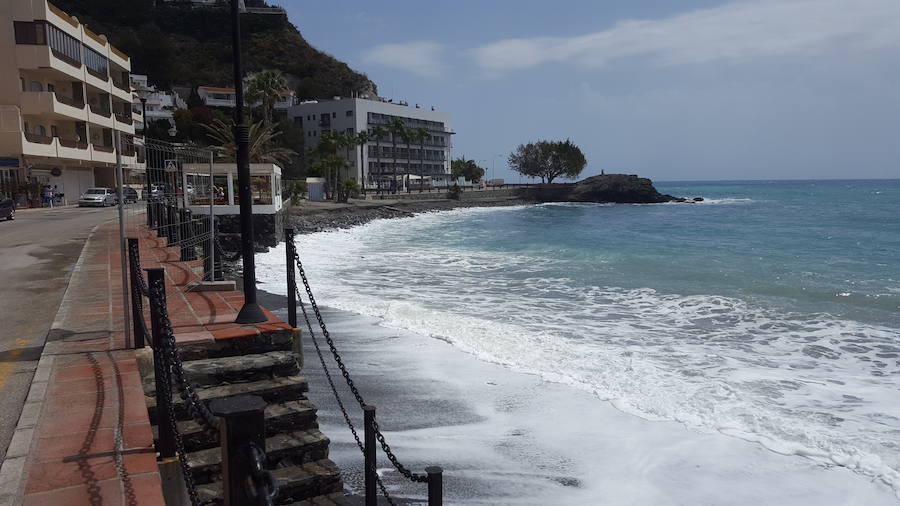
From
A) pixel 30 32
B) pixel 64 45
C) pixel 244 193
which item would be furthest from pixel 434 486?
pixel 64 45

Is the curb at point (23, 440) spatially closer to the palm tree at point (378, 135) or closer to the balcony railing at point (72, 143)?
the balcony railing at point (72, 143)

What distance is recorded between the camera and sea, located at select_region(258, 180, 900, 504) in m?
7.83

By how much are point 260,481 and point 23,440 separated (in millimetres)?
3060

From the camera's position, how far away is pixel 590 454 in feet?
23.6

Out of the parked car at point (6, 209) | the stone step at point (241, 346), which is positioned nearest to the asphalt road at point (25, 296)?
the stone step at point (241, 346)

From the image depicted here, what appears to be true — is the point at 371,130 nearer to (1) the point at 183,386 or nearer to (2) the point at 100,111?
(2) the point at 100,111

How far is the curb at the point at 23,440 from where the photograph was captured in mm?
3791

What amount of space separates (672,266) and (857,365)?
14997 millimetres

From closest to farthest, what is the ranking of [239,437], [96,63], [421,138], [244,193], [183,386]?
[239,437]
[183,386]
[244,193]
[96,63]
[421,138]

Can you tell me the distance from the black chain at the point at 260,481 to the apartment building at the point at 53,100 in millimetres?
39596

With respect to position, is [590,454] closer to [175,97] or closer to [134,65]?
[175,97]

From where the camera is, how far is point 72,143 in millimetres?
43219

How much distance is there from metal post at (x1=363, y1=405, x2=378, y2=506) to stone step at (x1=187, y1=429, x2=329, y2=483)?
102 centimetres

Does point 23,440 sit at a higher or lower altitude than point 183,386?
lower
